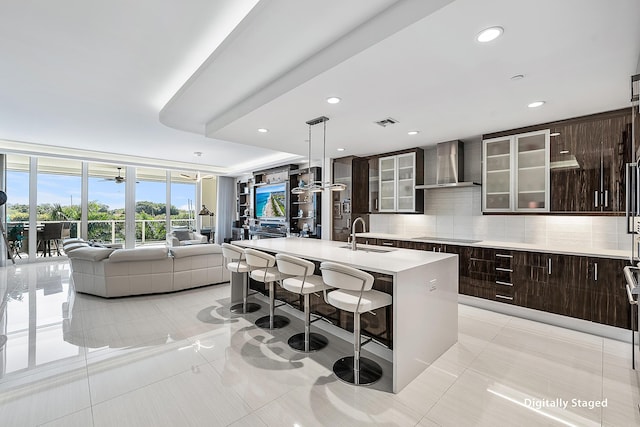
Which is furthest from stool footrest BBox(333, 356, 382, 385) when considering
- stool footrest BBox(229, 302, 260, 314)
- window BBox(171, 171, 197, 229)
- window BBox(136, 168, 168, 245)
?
window BBox(136, 168, 168, 245)

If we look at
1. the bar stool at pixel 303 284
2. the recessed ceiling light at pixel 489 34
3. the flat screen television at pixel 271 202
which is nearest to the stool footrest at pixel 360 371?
the bar stool at pixel 303 284

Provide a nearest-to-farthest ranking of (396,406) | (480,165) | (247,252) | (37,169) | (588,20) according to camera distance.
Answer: (588,20) < (396,406) < (247,252) < (480,165) < (37,169)

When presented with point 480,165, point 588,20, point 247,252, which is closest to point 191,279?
point 247,252

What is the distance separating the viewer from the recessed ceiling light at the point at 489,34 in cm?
175

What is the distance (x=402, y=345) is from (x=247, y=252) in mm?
1796

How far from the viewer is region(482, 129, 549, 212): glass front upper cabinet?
11.7ft

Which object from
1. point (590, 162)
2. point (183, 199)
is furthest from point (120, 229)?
point (590, 162)

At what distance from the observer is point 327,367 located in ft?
7.89

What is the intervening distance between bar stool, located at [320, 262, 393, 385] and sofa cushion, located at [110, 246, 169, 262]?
3166 mm

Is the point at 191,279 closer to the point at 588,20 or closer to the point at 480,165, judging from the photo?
the point at 480,165

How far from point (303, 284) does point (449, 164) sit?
3172 millimetres

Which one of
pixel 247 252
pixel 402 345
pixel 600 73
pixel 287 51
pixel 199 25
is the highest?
pixel 199 25

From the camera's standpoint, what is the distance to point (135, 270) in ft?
13.8

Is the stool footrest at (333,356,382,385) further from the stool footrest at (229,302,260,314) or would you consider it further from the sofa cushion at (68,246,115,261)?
the sofa cushion at (68,246,115,261)
